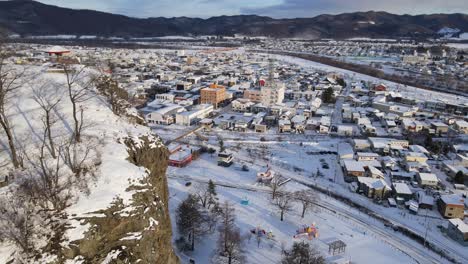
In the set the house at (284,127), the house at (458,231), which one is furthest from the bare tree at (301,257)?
the house at (284,127)

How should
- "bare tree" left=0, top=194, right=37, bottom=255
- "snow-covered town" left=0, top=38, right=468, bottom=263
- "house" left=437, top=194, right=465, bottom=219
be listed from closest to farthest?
"bare tree" left=0, top=194, right=37, bottom=255 < "snow-covered town" left=0, top=38, right=468, bottom=263 < "house" left=437, top=194, right=465, bottom=219

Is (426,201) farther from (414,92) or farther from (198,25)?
(198,25)

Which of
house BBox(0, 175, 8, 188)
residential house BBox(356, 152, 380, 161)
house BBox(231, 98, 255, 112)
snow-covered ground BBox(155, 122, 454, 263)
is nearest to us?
house BBox(0, 175, 8, 188)

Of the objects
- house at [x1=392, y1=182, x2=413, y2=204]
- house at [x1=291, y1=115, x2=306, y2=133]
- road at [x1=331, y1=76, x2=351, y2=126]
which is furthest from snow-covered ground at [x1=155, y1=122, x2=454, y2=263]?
road at [x1=331, y1=76, x2=351, y2=126]

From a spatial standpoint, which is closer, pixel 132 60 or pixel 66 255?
pixel 66 255

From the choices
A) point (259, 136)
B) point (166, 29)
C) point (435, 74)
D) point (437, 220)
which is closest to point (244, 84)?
point (259, 136)

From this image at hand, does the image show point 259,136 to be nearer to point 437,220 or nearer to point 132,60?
point 437,220

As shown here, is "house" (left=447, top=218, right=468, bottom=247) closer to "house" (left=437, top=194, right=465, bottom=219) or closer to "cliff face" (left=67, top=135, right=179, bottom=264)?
"house" (left=437, top=194, right=465, bottom=219)

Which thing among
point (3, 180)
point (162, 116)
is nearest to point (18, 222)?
point (3, 180)
